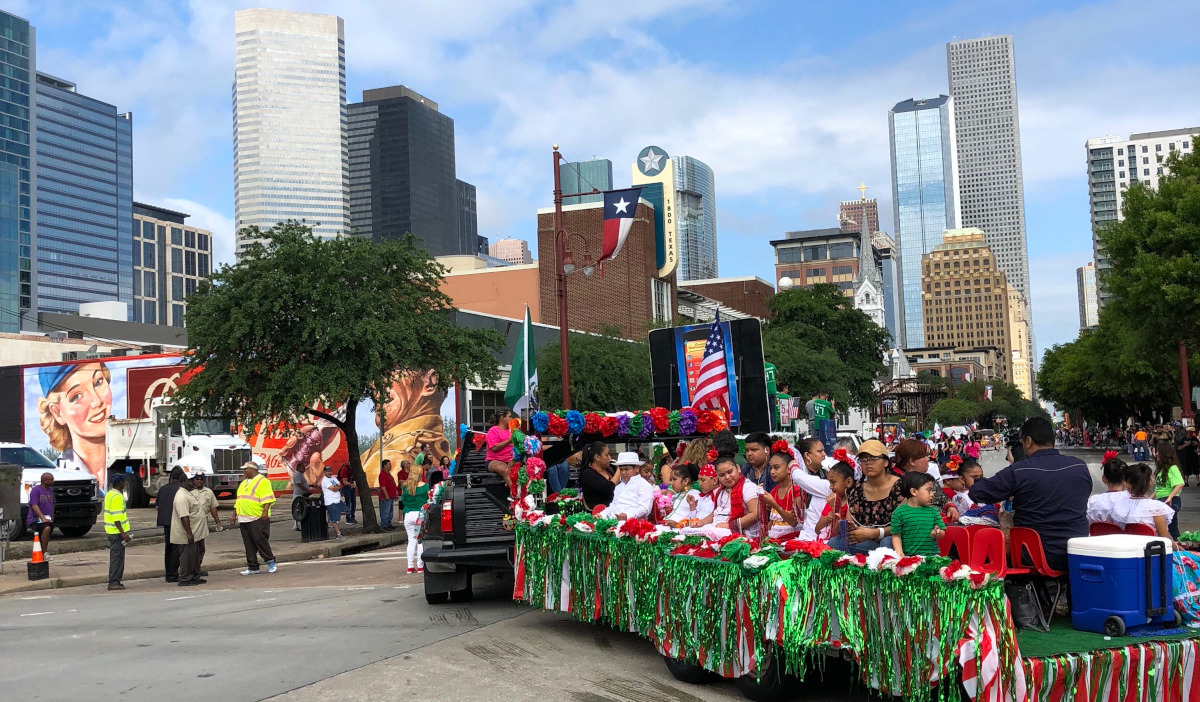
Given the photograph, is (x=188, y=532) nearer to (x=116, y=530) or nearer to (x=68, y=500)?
(x=116, y=530)

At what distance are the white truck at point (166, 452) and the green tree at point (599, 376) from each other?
34.6ft

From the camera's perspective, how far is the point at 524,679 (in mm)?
8461

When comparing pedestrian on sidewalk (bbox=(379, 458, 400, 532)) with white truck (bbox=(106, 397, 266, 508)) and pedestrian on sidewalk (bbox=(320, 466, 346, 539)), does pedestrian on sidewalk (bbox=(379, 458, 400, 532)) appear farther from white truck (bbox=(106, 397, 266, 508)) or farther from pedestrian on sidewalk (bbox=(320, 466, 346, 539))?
white truck (bbox=(106, 397, 266, 508))

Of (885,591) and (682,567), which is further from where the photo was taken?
(682,567)

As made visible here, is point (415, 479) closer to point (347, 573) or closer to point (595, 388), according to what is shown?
point (347, 573)

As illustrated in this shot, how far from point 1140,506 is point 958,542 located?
10.4 ft

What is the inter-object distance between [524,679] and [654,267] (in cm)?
5636

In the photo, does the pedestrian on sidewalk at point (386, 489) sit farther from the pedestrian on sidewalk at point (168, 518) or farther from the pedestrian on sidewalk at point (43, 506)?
the pedestrian on sidewalk at point (168, 518)

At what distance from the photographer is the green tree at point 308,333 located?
892 inches

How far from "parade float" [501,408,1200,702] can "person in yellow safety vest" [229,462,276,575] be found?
8998 mm

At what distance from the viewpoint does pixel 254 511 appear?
1706 cm

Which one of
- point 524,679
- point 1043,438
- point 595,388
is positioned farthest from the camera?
point 595,388

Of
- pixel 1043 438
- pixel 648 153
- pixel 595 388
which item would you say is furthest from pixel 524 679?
pixel 648 153

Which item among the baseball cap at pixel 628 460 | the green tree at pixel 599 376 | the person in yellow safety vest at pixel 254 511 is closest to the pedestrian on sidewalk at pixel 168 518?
the person in yellow safety vest at pixel 254 511
